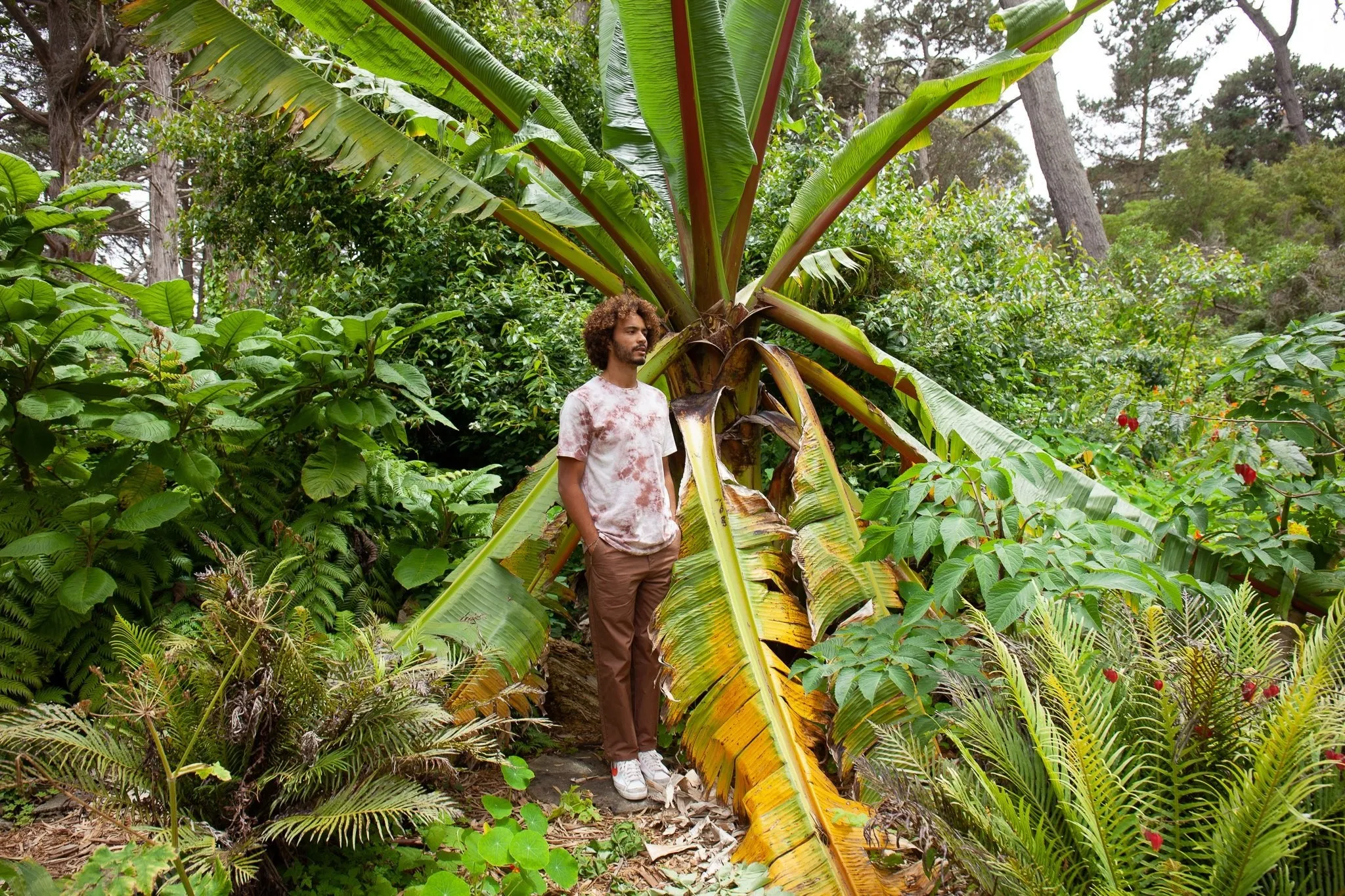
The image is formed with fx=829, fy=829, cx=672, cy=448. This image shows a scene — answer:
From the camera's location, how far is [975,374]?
212 inches

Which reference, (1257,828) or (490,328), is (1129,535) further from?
(490,328)

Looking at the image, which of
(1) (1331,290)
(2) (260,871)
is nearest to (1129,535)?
(2) (260,871)

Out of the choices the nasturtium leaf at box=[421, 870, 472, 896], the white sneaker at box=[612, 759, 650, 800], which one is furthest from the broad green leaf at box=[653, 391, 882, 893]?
the nasturtium leaf at box=[421, 870, 472, 896]

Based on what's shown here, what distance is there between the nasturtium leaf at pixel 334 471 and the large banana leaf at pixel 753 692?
1336mm

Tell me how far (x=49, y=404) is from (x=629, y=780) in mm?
2374

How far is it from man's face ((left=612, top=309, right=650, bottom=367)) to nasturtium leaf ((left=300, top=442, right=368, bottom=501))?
118 cm

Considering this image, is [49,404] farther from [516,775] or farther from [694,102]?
[694,102]

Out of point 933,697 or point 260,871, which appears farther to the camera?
point 933,697

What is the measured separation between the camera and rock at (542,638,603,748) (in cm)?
362

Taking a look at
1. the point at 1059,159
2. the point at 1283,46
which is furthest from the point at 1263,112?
the point at 1059,159

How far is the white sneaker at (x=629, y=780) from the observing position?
121 inches

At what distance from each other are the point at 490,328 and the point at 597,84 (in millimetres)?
3262

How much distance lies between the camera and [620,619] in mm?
3150

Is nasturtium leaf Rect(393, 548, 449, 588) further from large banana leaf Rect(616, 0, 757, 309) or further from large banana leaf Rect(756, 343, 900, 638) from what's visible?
large banana leaf Rect(616, 0, 757, 309)
